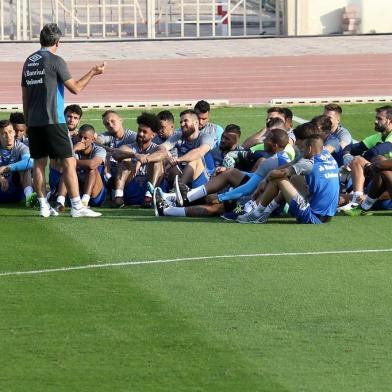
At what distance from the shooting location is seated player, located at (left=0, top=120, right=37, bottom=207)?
16.1 m

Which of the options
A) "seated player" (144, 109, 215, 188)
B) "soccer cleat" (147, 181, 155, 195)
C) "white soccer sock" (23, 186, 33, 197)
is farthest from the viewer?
"white soccer sock" (23, 186, 33, 197)

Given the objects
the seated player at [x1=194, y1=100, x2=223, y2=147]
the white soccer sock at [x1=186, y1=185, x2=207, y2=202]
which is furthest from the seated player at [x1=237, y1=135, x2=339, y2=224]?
the seated player at [x1=194, y1=100, x2=223, y2=147]

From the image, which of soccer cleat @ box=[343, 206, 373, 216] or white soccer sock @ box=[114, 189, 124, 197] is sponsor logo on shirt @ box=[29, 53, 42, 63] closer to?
white soccer sock @ box=[114, 189, 124, 197]

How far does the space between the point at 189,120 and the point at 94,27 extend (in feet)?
94.2

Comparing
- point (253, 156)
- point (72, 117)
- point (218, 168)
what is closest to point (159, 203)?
point (218, 168)

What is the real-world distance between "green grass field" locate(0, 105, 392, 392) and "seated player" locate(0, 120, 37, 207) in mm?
1357

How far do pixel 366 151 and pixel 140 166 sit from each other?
2.62m

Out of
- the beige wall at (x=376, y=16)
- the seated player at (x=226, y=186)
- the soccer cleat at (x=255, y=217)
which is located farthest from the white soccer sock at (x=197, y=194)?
the beige wall at (x=376, y=16)

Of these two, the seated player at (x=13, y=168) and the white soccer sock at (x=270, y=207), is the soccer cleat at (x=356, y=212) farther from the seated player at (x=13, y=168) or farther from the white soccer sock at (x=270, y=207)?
the seated player at (x=13, y=168)

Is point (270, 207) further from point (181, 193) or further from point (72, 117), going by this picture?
point (72, 117)

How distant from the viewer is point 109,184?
16297 millimetres

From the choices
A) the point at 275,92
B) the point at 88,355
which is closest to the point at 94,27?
the point at 275,92

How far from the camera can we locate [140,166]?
53.4 feet

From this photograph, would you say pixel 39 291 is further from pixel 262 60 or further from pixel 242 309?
pixel 262 60
